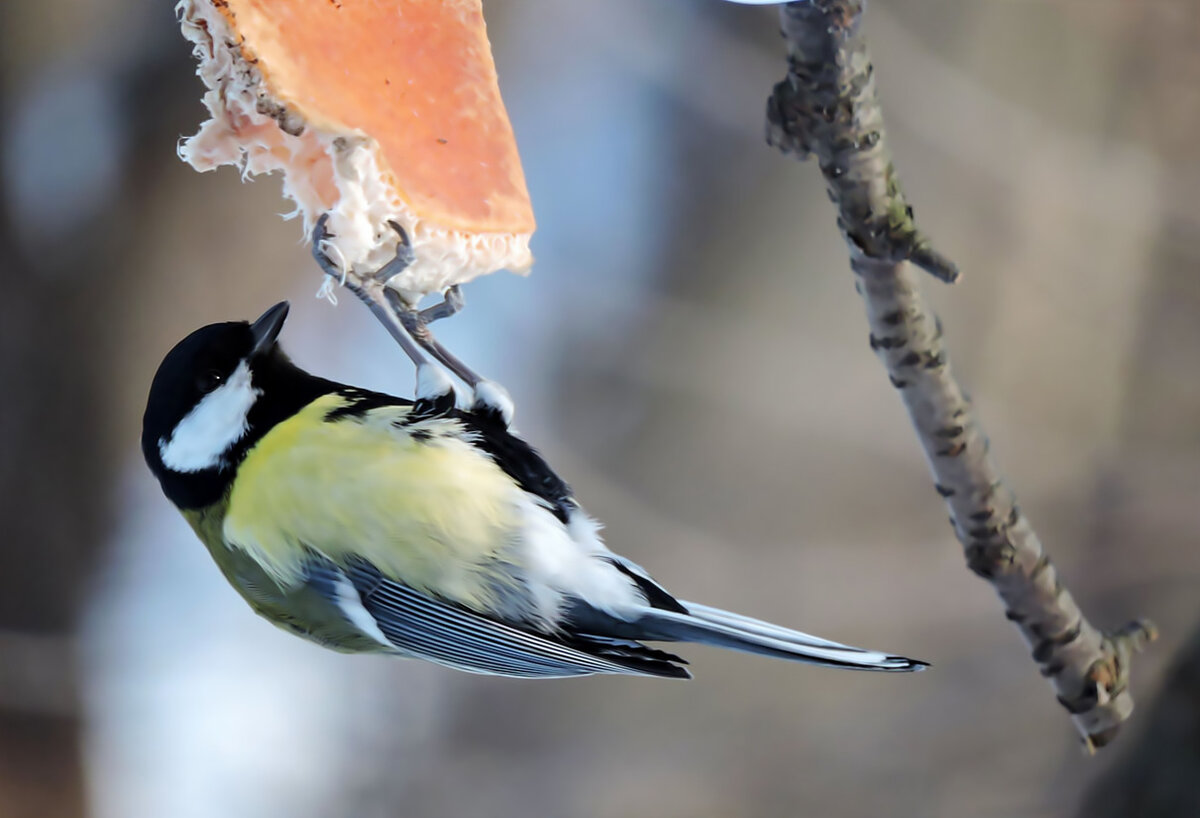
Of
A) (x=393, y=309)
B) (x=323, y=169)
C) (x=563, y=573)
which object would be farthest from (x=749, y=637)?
(x=323, y=169)

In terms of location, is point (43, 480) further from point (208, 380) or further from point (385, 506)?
point (385, 506)

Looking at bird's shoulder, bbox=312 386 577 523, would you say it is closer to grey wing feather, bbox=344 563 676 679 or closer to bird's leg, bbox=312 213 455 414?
bird's leg, bbox=312 213 455 414

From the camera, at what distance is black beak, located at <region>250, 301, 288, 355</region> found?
71 cm

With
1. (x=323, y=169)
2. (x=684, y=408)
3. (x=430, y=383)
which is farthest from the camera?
(x=684, y=408)

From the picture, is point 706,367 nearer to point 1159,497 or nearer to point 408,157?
point 408,157

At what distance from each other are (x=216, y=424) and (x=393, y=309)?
0.62 ft

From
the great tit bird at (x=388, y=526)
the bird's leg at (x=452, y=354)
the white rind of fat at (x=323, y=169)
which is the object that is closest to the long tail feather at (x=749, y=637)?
the great tit bird at (x=388, y=526)

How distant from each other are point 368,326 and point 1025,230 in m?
0.73

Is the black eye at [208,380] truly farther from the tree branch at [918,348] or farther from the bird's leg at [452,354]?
the tree branch at [918,348]

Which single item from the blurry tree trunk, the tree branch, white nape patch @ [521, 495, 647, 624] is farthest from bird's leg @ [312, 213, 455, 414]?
the tree branch

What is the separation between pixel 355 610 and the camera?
27.2 inches

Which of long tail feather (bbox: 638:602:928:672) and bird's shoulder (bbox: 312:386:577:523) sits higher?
bird's shoulder (bbox: 312:386:577:523)

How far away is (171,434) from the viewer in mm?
709

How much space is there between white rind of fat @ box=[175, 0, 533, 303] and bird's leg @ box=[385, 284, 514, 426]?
0.08ft
